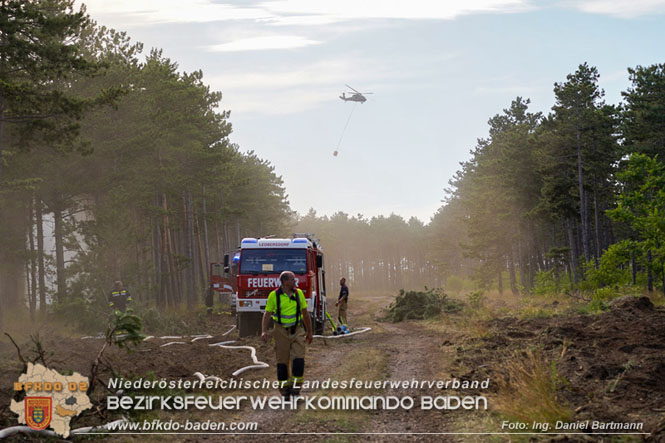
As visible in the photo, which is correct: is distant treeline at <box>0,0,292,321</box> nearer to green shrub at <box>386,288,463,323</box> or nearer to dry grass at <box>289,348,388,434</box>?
dry grass at <box>289,348,388,434</box>

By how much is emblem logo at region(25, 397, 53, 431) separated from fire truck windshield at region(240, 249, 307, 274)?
1223cm

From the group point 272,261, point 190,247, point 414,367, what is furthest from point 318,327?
point 190,247

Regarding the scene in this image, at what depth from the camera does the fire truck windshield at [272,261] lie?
2042 cm

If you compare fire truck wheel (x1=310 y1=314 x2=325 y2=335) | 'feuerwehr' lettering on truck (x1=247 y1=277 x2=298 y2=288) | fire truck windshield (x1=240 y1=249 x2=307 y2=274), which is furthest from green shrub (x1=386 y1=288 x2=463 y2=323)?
'feuerwehr' lettering on truck (x1=247 y1=277 x2=298 y2=288)

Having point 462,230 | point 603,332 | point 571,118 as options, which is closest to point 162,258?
point 571,118

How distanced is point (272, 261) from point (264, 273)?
0.49 meters

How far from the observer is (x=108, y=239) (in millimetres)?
26797

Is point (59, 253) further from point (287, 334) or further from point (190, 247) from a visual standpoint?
point (287, 334)

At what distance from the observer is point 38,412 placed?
318 inches

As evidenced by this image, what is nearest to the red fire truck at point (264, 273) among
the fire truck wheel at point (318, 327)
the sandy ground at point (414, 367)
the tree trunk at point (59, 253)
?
the fire truck wheel at point (318, 327)

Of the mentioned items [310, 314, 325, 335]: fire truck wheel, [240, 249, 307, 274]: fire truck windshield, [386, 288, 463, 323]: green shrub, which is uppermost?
[240, 249, 307, 274]: fire truck windshield

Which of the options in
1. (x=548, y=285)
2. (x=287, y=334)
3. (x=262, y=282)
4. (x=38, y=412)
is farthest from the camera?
(x=548, y=285)

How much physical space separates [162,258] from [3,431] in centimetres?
3475

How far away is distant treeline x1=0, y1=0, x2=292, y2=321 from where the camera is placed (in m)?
18.4
